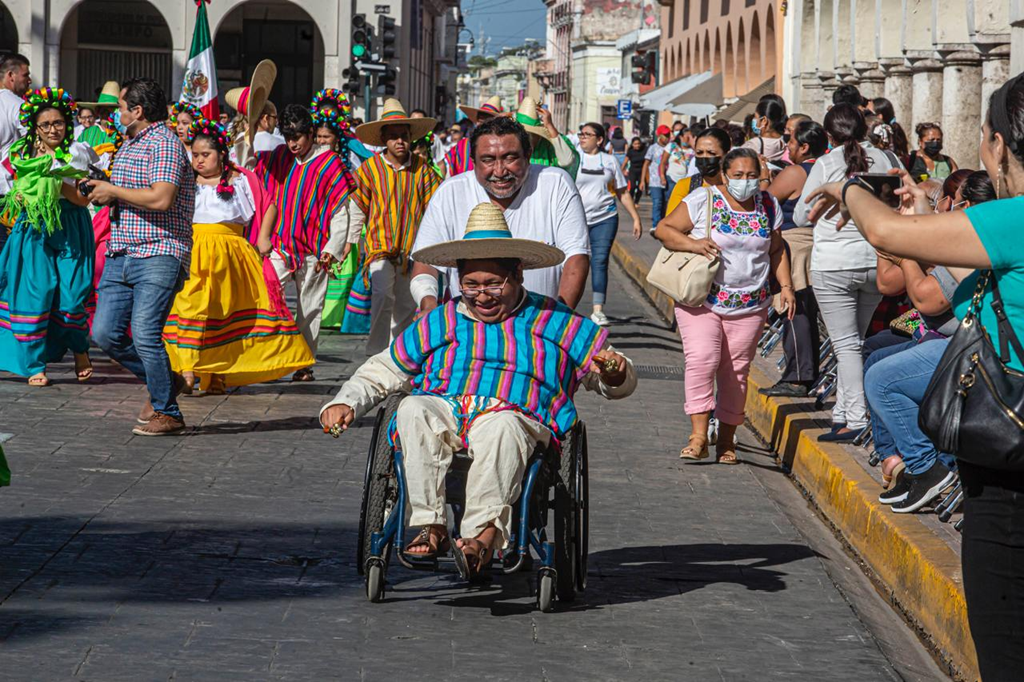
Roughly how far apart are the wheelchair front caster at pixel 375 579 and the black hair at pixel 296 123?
677 centimetres

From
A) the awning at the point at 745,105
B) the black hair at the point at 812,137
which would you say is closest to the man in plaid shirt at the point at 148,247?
the black hair at the point at 812,137

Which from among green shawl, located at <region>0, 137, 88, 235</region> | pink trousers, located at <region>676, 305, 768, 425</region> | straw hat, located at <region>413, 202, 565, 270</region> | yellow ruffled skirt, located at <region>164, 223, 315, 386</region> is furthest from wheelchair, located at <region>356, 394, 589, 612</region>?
green shawl, located at <region>0, 137, 88, 235</region>

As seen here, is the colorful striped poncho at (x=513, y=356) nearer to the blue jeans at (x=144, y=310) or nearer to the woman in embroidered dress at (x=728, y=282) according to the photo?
the woman in embroidered dress at (x=728, y=282)

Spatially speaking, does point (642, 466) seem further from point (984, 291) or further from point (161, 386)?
point (984, 291)

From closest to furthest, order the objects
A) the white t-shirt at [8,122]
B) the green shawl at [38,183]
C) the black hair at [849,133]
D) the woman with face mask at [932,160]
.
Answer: the black hair at [849,133] < the green shawl at [38,183] < the white t-shirt at [8,122] < the woman with face mask at [932,160]

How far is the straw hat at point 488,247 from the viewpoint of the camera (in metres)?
6.10

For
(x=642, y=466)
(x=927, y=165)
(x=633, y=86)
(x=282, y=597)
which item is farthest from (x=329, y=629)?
(x=633, y=86)

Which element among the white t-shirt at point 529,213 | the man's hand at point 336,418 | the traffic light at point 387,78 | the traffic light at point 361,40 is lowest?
the man's hand at point 336,418

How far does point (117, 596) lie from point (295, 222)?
6.50 m

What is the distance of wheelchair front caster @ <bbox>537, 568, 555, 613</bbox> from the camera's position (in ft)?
19.4

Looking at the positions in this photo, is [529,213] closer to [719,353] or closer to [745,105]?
[719,353]

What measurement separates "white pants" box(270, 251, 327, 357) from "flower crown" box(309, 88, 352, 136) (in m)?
1.18

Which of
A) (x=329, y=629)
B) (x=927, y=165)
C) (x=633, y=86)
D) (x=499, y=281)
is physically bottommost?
(x=329, y=629)

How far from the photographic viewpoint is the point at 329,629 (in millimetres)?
5699
